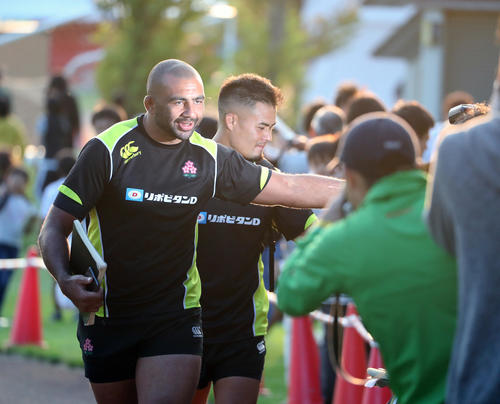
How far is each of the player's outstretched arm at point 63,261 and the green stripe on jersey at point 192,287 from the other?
538mm

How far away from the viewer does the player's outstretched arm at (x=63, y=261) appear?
527 centimetres

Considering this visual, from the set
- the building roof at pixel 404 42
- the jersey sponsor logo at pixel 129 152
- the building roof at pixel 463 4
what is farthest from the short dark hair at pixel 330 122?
the building roof at pixel 404 42

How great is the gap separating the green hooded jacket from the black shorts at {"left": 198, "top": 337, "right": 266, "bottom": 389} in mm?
2264

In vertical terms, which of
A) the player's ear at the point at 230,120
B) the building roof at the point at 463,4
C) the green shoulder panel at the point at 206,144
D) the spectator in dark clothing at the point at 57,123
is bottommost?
the green shoulder panel at the point at 206,144

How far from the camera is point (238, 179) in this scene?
568 centimetres

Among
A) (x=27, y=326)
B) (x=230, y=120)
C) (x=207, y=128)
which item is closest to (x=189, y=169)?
(x=230, y=120)

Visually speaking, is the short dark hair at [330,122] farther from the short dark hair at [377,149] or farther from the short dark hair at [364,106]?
the short dark hair at [377,149]

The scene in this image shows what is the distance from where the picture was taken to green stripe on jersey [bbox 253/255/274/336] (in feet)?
20.7

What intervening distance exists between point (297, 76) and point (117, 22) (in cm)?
825

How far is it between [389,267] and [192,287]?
2.15 meters

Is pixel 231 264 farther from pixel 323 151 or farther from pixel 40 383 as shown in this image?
pixel 40 383

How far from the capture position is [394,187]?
3.89 metres

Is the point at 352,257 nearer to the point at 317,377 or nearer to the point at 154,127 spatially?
the point at 154,127

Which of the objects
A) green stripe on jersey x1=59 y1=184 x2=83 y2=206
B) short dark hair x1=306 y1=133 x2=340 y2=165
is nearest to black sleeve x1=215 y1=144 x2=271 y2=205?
green stripe on jersey x1=59 y1=184 x2=83 y2=206
